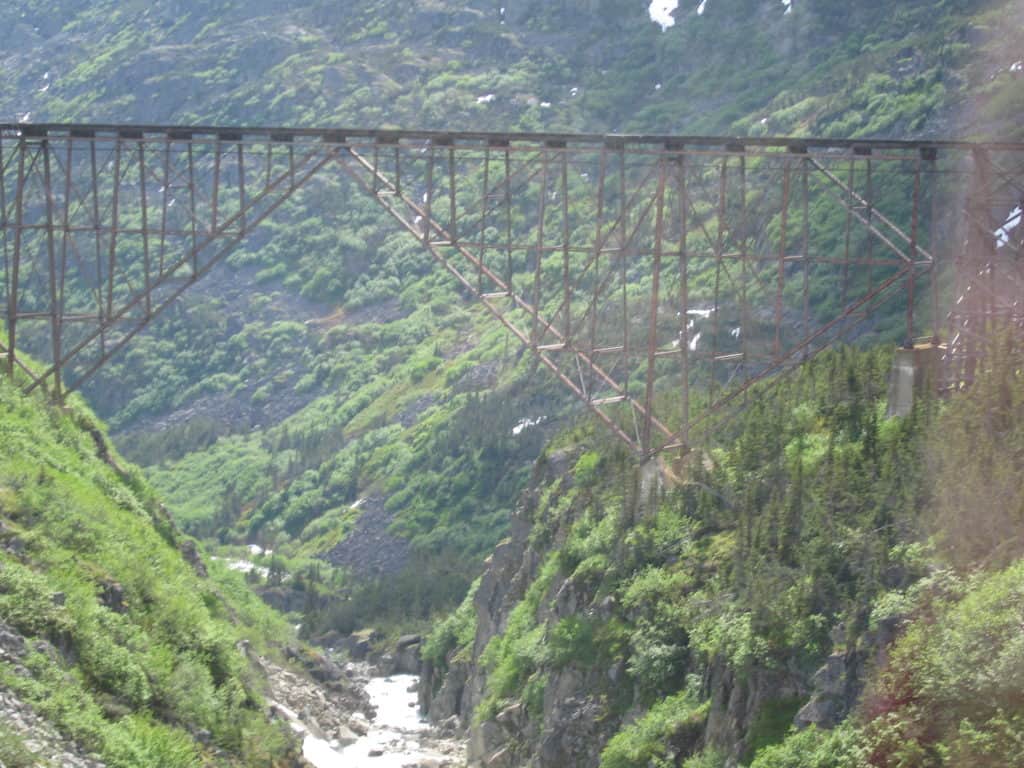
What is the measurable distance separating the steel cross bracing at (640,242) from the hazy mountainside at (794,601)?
98.8 inches

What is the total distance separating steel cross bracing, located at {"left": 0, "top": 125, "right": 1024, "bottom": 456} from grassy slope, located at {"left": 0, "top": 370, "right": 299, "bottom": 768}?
18.1ft

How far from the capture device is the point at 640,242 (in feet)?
414

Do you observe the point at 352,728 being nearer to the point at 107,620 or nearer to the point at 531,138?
the point at 531,138

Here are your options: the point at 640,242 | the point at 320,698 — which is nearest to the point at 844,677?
the point at 320,698

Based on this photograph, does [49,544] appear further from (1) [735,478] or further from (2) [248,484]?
(2) [248,484]

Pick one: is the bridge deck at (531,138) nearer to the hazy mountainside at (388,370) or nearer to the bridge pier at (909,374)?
the bridge pier at (909,374)

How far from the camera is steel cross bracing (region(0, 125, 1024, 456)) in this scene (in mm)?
51469

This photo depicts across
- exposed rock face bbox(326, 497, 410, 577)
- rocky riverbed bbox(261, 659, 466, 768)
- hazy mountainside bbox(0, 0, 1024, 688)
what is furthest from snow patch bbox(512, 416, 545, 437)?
rocky riverbed bbox(261, 659, 466, 768)

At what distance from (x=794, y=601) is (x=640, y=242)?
86.3m

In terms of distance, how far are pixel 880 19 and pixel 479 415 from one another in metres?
73.3

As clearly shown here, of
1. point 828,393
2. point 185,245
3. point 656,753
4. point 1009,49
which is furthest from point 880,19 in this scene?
point 656,753

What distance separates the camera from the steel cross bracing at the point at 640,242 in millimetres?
51469

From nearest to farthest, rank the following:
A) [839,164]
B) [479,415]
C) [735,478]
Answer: [735,478], [839,164], [479,415]

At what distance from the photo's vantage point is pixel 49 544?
41.5m
